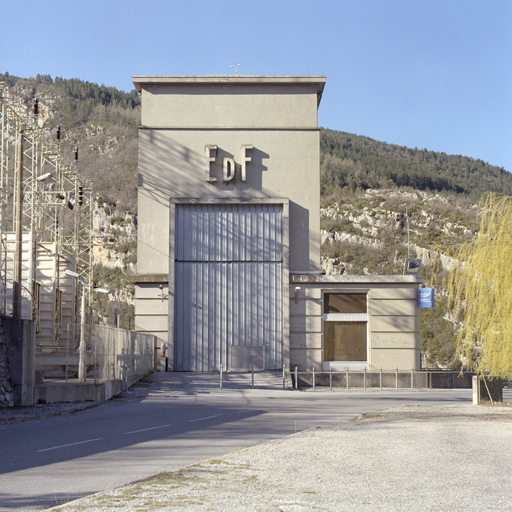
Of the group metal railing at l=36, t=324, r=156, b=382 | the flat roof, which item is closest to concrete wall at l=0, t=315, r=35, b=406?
metal railing at l=36, t=324, r=156, b=382

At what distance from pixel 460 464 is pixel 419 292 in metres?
26.6

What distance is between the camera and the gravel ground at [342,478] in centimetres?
753

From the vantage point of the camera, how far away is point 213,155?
1473 inches

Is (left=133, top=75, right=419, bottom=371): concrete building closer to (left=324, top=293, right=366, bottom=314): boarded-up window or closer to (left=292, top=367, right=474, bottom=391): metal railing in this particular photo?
(left=324, top=293, right=366, bottom=314): boarded-up window

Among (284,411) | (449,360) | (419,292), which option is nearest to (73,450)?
(284,411)

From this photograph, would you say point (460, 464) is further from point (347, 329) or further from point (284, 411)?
point (347, 329)

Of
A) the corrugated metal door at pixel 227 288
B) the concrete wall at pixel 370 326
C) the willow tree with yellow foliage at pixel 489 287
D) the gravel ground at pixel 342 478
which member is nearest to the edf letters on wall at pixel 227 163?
the corrugated metal door at pixel 227 288

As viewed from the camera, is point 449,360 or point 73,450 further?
point 449,360

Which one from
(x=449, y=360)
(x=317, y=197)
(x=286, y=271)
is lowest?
(x=449, y=360)

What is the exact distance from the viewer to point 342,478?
29.8ft

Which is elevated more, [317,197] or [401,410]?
[317,197]

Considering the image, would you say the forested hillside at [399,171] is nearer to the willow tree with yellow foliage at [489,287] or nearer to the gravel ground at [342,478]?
the willow tree with yellow foliage at [489,287]

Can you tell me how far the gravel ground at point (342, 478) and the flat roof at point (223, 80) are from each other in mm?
26548

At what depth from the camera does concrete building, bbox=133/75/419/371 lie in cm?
3612
